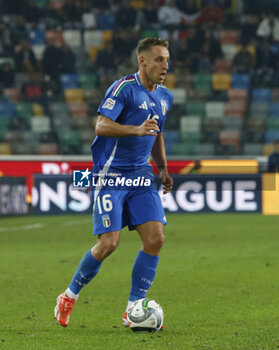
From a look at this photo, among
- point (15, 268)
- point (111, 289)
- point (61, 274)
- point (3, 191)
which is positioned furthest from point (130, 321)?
point (3, 191)

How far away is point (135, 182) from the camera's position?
4.97 metres

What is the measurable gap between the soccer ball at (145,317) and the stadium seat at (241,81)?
1590 cm

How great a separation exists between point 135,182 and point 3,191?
10782mm

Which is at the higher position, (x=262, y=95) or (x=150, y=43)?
(x=150, y=43)

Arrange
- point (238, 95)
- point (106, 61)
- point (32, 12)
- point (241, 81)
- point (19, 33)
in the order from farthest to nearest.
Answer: point (32, 12)
point (19, 33)
point (106, 61)
point (241, 81)
point (238, 95)

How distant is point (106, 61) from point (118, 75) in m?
0.68

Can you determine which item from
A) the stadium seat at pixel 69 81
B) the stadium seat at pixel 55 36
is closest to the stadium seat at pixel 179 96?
the stadium seat at pixel 69 81

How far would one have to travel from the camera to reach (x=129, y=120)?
16.3 feet

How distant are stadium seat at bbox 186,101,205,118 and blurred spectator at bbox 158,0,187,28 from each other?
2937 millimetres

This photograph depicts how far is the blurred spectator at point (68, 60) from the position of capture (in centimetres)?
2091

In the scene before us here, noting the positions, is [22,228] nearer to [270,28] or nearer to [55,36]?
[55,36]

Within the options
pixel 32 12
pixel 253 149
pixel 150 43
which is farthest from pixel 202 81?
pixel 150 43

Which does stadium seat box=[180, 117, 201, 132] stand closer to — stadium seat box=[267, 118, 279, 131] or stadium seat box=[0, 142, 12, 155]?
stadium seat box=[267, 118, 279, 131]

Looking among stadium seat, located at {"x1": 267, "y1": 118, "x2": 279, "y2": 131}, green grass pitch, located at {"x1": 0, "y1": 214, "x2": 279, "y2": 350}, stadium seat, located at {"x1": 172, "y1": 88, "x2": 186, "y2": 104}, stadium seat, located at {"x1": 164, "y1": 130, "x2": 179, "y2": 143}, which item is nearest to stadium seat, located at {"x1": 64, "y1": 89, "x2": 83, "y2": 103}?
stadium seat, located at {"x1": 172, "y1": 88, "x2": 186, "y2": 104}
